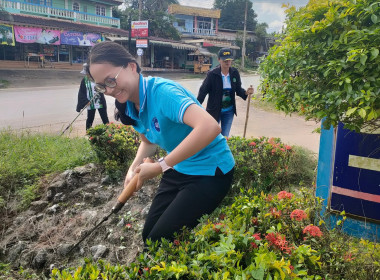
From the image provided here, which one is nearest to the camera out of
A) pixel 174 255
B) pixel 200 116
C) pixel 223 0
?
pixel 174 255

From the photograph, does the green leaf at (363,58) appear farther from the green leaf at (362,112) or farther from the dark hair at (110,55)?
the dark hair at (110,55)

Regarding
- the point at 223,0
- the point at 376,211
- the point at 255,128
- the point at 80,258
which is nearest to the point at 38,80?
the point at 255,128

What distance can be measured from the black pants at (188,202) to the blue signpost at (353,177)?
95 cm

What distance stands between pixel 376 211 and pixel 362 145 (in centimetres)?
50

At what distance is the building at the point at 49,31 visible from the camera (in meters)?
20.5

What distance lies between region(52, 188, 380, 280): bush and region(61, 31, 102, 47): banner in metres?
23.1

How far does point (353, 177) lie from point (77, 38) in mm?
23626

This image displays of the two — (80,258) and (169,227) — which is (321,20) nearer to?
(169,227)

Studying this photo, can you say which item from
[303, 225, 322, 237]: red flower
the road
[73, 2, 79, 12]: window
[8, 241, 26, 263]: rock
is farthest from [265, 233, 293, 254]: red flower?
[73, 2, 79, 12]: window

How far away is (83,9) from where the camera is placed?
26.5 metres

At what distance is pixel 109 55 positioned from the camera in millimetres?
1849

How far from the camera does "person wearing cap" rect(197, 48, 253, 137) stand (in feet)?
16.0

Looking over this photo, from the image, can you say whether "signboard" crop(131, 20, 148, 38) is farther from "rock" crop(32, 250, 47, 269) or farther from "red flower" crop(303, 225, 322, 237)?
"red flower" crop(303, 225, 322, 237)

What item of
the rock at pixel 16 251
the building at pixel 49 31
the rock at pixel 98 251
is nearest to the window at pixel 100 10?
the building at pixel 49 31
